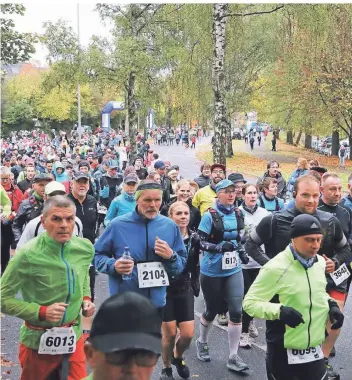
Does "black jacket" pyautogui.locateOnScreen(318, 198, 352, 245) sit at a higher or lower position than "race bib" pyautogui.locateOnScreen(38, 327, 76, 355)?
higher

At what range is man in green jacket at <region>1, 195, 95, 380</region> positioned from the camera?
374cm

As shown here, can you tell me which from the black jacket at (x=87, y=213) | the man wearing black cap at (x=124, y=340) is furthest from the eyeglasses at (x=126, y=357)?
the black jacket at (x=87, y=213)

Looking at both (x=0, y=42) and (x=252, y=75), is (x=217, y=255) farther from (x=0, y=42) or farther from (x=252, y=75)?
(x=252, y=75)

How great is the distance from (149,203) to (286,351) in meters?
1.60

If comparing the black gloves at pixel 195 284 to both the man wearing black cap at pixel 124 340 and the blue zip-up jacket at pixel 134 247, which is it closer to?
the blue zip-up jacket at pixel 134 247

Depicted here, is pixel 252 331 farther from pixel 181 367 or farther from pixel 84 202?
pixel 84 202

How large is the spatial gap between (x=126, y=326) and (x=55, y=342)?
2.30 metres

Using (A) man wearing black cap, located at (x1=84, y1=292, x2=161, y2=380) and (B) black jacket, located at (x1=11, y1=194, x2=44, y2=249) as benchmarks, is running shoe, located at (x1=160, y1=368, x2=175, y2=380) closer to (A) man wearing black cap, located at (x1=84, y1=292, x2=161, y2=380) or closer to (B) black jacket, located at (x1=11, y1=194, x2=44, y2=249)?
(B) black jacket, located at (x1=11, y1=194, x2=44, y2=249)

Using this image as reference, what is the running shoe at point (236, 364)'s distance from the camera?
5.64m

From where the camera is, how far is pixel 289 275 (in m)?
3.78

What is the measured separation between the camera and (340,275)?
5.39m

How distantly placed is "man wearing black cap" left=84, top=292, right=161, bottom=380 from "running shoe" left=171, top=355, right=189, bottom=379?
3.96 meters

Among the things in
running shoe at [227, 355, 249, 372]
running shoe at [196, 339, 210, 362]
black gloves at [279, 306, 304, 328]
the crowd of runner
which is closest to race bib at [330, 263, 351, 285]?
the crowd of runner

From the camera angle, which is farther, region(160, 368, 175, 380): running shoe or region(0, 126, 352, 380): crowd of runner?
region(160, 368, 175, 380): running shoe
